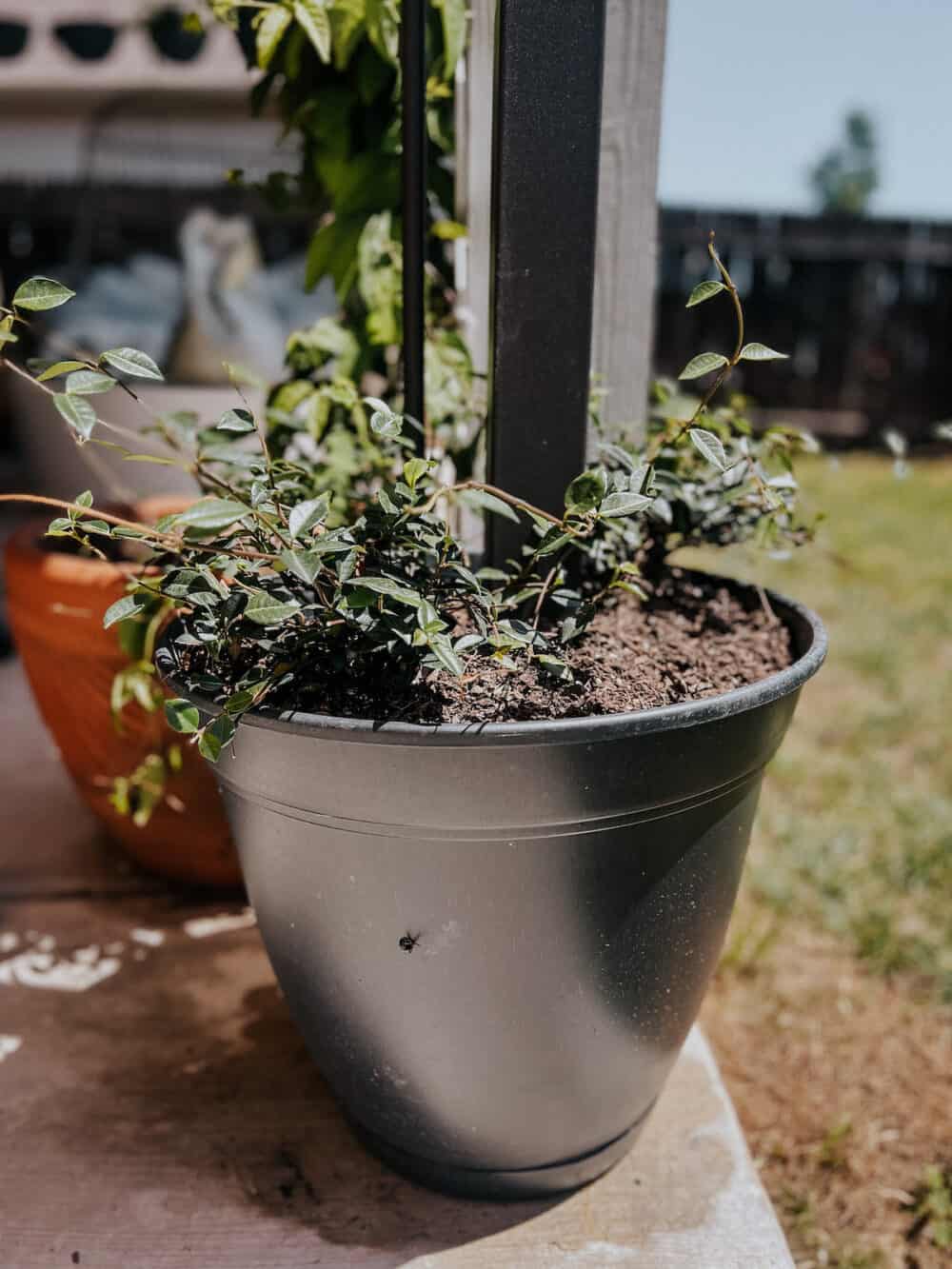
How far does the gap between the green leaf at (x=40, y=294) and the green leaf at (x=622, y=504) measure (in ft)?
1.36

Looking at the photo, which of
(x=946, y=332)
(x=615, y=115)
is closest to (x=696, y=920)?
(x=615, y=115)

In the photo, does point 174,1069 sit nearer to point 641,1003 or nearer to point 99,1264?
point 99,1264

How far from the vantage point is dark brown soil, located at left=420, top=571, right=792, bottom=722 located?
793 millimetres

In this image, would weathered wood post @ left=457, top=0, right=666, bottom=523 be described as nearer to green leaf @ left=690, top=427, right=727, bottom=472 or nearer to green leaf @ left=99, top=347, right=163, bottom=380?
green leaf @ left=690, top=427, right=727, bottom=472

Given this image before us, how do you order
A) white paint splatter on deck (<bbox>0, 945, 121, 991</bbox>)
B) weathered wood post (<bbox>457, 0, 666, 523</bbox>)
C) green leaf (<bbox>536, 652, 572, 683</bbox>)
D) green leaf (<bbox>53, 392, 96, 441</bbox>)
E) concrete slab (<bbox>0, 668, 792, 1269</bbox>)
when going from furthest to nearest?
white paint splatter on deck (<bbox>0, 945, 121, 991</bbox>) < weathered wood post (<bbox>457, 0, 666, 523</bbox>) < concrete slab (<bbox>0, 668, 792, 1269</bbox>) < green leaf (<bbox>536, 652, 572, 683</bbox>) < green leaf (<bbox>53, 392, 96, 441</bbox>)

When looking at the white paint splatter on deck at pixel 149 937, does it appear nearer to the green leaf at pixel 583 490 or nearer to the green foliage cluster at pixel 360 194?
the green foliage cluster at pixel 360 194

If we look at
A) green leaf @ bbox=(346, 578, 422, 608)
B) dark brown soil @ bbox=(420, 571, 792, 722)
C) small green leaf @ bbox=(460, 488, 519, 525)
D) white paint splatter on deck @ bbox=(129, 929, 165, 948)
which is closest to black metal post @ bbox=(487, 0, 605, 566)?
small green leaf @ bbox=(460, 488, 519, 525)

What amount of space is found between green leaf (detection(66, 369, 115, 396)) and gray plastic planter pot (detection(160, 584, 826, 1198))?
0.22 meters

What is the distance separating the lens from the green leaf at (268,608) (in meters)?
0.70

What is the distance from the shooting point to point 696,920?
0.87m

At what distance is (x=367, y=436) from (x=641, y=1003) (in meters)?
0.67

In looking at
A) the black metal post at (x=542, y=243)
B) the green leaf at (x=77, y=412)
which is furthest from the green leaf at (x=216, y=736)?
the black metal post at (x=542, y=243)

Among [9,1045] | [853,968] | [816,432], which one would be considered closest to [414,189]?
[9,1045]

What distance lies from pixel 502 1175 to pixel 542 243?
84cm
